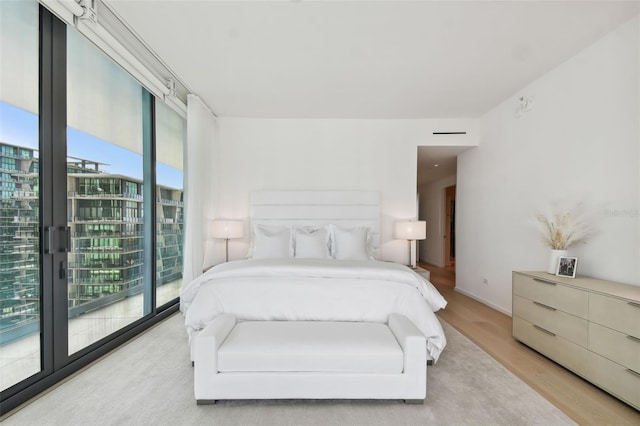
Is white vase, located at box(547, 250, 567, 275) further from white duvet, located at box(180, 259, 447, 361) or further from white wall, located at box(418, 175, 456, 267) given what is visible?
white wall, located at box(418, 175, 456, 267)

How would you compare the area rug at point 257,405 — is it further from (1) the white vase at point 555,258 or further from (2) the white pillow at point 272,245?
(2) the white pillow at point 272,245

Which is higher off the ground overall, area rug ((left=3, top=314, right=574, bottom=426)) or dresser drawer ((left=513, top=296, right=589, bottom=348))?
dresser drawer ((left=513, top=296, right=589, bottom=348))

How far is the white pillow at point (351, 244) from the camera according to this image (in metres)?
3.57

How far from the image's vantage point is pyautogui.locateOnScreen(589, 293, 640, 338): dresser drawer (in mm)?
1796

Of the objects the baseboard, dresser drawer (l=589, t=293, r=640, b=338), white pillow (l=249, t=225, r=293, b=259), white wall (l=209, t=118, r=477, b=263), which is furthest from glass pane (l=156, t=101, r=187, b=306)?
the baseboard

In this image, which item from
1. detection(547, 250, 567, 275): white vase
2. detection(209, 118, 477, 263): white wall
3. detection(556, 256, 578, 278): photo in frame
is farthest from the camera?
detection(209, 118, 477, 263): white wall

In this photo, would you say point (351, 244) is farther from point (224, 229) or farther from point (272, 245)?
point (224, 229)

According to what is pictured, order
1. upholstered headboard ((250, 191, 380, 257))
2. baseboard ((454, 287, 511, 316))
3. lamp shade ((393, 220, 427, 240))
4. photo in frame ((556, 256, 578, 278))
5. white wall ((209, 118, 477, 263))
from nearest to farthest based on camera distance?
1. photo in frame ((556, 256, 578, 278))
2. baseboard ((454, 287, 511, 316))
3. lamp shade ((393, 220, 427, 240))
4. upholstered headboard ((250, 191, 380, 257))
5. white wall ((209, 118, 477, 263))

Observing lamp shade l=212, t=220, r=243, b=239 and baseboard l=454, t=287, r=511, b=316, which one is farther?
lamp shade l=212, t=220, r=243, b=239

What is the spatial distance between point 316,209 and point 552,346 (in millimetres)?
2970

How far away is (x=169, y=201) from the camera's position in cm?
356

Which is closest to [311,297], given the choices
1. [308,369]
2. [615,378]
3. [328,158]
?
[308,369]

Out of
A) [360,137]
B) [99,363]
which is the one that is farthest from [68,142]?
[360,137]

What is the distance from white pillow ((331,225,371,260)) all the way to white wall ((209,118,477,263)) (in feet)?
2.60
